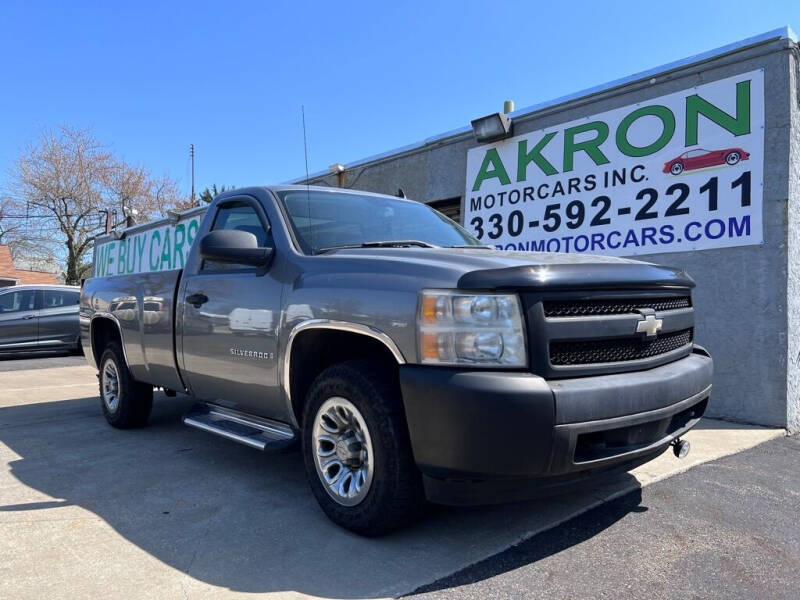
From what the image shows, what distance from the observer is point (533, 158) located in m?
7.75

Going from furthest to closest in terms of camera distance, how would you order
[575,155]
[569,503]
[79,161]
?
[79,161] < [575,155] < [569,503]

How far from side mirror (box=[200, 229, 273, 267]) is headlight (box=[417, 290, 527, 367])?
137cm

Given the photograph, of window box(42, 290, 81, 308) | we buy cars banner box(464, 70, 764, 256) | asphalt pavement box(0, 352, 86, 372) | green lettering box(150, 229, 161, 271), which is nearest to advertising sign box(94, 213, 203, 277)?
green lettering box(150, 229, 161, 271)

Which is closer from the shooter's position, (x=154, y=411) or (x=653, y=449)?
(x=653, y=449)

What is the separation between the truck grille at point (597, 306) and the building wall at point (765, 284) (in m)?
3.26

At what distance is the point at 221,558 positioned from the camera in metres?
2.73

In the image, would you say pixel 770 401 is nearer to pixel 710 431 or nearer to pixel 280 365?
pixel 710 431

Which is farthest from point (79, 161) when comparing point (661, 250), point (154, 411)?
point (661, 250)

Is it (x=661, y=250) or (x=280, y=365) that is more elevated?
(x=661, y=250)

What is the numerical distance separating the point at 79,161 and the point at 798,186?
1495 inches

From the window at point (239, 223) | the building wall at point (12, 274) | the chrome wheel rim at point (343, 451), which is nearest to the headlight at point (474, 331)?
the chrome wheel rim at point (343, 451)

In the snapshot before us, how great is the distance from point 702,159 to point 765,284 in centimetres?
144

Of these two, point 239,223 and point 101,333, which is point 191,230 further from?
point 239,223

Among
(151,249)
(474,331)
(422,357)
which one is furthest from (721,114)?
(151,249)
